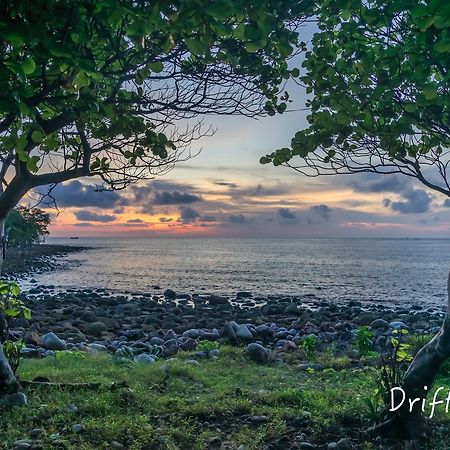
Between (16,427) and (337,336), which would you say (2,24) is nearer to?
(16,427)

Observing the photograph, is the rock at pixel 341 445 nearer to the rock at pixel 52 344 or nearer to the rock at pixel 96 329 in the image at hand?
the rock at pixel 52 344

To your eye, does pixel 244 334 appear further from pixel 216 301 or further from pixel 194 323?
pixel 216 301

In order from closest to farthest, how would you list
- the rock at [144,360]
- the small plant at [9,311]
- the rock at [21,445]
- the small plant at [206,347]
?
the rock at [21,445] < the small plant at [9,311] < the rock at [144,360] < the small plant at [206,347]

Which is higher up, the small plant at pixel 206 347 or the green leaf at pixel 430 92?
the green leaf at pixel 430 92

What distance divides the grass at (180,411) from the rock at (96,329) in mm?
11115

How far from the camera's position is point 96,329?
20062mm

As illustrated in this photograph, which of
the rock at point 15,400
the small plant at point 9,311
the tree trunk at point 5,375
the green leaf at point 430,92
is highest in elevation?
the green leaf at point 430,92

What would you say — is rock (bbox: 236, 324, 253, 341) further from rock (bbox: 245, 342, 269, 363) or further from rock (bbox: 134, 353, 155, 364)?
rock (bbox: 134, 353, 155, 364)

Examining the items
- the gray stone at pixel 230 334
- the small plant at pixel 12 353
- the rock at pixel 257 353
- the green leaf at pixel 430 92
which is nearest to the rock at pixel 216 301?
the gray stone at pixel 230 334

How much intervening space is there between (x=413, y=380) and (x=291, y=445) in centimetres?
158

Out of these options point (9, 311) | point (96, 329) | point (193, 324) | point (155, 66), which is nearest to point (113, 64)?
point (155, 66)

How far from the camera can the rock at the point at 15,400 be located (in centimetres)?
630

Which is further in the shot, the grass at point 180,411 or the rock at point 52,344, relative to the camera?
the rock at point 52,344

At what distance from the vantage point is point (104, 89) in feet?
18.4
